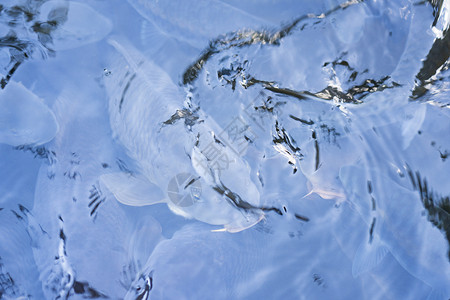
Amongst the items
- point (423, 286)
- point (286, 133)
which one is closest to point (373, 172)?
point (286, 133)

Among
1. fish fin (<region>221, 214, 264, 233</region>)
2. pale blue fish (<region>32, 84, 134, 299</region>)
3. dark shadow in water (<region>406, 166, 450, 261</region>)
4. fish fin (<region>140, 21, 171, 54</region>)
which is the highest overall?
dark shadow in water (<region>406, 166, 450, 261</region>)

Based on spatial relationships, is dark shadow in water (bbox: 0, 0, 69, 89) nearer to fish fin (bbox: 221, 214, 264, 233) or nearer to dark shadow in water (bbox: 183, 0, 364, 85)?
dark shadow in water (bbox: 183, 0, 364, 85)

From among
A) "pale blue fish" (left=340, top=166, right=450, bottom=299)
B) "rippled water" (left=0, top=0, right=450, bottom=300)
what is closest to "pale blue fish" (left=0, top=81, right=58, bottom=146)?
"rippled water" (left=0, top=0, right=450, bottom=300)

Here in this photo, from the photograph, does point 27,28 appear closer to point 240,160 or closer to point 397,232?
point 240,160

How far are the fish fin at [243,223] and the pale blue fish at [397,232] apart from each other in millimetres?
479

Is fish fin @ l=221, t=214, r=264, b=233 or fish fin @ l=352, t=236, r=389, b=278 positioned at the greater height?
fish fin @ l=352, t=236, r=389, b=278

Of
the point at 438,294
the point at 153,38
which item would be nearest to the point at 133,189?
the point at 153,38

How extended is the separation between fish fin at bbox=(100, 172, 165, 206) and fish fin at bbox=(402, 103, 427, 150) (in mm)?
1279

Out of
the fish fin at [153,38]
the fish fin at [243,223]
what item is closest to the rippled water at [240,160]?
the fish fin at [243,223]

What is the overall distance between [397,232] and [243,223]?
751 millimetres

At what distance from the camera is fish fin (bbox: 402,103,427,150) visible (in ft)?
5.95

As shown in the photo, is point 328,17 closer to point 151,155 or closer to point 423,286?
point 151,155

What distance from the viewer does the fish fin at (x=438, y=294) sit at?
170cm

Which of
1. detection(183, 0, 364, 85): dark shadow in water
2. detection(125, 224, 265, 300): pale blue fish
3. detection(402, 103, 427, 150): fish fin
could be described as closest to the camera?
detection(125, 224, 265, 300): pale blue fish
